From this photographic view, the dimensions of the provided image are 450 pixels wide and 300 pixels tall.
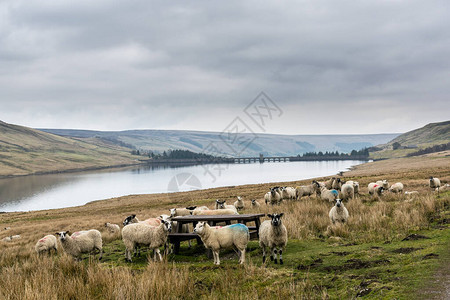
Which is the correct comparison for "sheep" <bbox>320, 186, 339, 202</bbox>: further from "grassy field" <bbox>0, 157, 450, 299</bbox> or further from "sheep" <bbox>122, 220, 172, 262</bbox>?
"sheep" <bbox>122, 220, 172, 262</bbox>

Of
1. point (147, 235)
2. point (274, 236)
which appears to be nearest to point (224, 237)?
point (274, 236)

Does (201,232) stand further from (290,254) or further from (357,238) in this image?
(357,238)

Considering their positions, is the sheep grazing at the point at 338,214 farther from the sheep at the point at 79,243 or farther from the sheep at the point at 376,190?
the sheep at the point at 79,243

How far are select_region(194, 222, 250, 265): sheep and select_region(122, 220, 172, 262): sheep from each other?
1692 millimetres

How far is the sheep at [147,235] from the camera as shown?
1178 cm

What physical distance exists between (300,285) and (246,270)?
5.50ft

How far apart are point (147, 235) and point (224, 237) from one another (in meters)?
3.26

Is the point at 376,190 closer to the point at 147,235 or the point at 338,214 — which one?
the point at 338,214

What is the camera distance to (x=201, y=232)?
1029 centimetres

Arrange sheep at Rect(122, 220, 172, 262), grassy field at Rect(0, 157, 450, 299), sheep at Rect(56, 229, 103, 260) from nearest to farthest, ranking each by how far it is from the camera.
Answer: grassy field at Rect(0, 157, 450, 299), sheep at Rect(122, 220, 172, 262), sheep at Rect(56, 229, 103, 260)

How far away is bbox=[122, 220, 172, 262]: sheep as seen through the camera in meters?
11.8

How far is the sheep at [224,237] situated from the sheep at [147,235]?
1.69 meters

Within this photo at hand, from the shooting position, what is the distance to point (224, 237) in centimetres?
1022

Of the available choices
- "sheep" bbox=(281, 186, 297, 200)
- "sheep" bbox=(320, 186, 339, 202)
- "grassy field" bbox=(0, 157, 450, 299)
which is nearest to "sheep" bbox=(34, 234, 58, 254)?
"grassy field" bbox=(0, 157, 450, 299)
